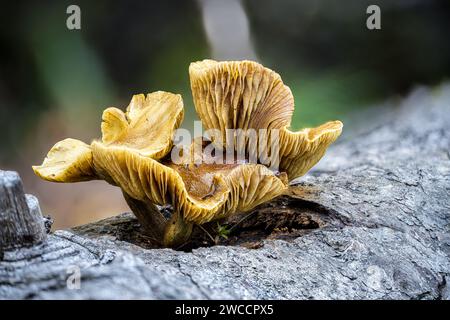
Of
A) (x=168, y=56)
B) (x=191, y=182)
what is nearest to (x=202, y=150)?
(x=191, y=182)

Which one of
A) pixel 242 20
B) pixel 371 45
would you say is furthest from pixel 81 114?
pixel 371 45

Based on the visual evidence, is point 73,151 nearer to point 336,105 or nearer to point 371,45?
point 336,105

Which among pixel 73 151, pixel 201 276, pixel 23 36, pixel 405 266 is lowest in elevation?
pixel 405 266

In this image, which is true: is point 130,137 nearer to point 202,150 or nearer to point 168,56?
point 202,150

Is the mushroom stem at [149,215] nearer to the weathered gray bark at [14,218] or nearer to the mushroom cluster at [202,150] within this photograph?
the mushroom cluster at [202,150]

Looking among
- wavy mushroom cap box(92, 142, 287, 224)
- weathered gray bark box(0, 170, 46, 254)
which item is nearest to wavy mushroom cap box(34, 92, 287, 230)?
wavy mushroom cap box(92, 142, 287, 224)

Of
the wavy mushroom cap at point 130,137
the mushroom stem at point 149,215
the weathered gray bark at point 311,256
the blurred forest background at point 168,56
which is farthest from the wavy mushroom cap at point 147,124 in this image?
the blurred forest background at point 168,56

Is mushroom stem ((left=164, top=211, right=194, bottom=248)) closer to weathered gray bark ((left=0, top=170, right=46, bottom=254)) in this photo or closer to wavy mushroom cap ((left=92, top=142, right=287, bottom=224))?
wavy mushroom cap ((left=92, top=142, right=287, bottom=224))
